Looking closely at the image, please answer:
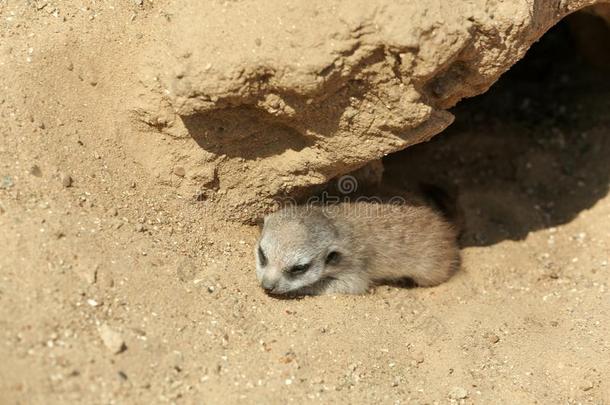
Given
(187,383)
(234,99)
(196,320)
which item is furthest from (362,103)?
(187,383)

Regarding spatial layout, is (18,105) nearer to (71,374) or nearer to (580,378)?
(71,374)

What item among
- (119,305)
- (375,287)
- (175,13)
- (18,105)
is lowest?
(375,287)

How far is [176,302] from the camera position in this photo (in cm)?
341

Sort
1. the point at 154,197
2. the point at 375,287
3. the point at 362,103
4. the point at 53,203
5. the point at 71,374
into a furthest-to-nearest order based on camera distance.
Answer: the point at 375,287, the point at 154,197, the point at 362,103, the point at 53,203, the point at 71,374

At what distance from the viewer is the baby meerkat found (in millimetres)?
4184

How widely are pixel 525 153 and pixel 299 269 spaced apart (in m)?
2.78

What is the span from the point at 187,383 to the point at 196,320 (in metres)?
0.42

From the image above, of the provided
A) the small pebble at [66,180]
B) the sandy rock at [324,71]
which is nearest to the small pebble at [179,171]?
the sandy rock at [324,71]

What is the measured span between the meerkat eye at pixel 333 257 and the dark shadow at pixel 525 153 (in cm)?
120

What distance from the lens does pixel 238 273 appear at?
13.1 feet

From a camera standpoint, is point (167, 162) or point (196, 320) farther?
point (167, 162)

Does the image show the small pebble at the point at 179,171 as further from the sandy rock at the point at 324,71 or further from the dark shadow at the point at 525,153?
the dark shadow at the point at 525,153

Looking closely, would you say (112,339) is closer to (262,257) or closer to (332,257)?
(262,257)

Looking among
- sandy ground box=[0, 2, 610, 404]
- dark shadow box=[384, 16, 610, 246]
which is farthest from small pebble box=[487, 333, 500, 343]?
dark shadow box=[384, 16, 610, 246]
